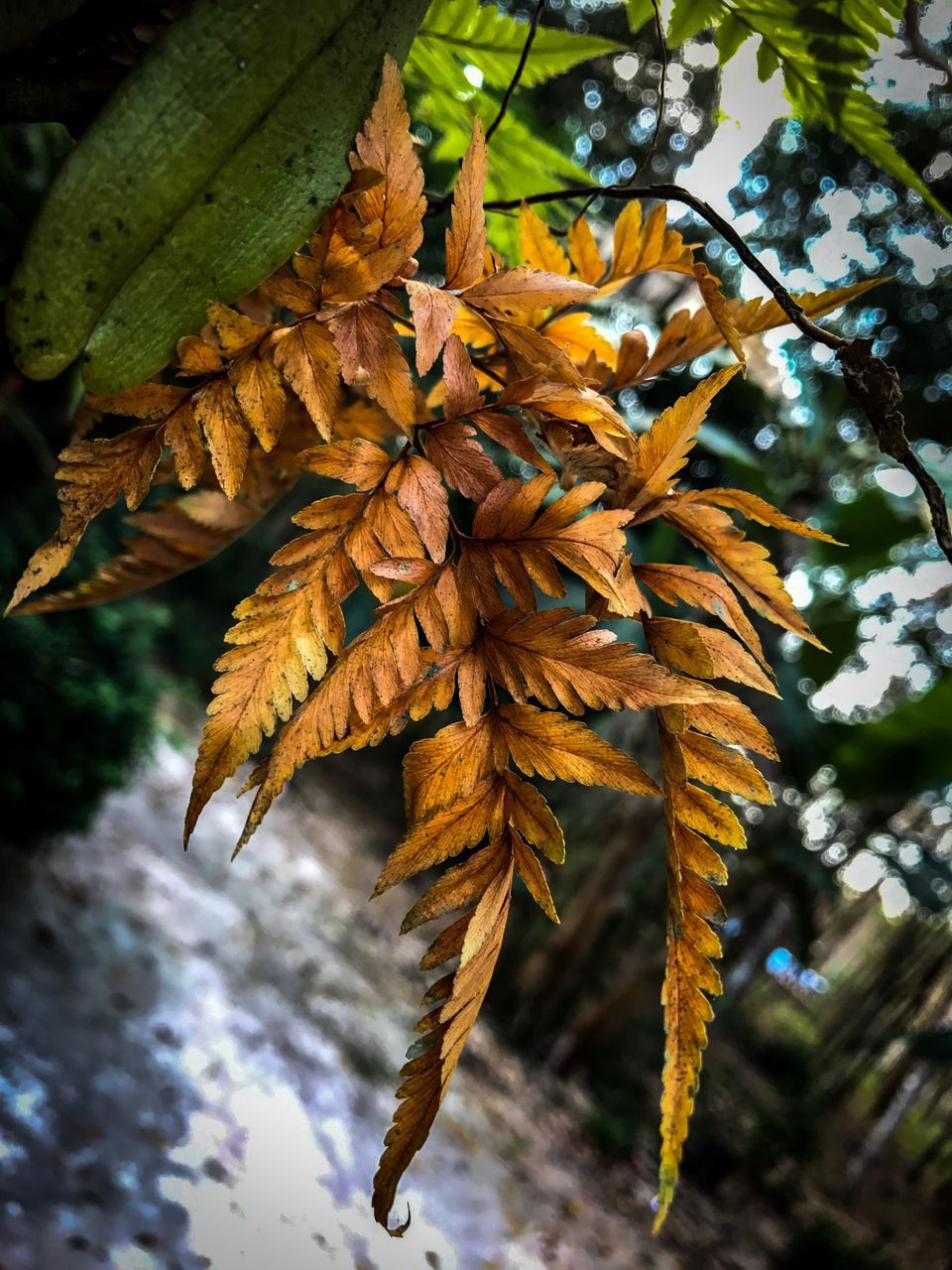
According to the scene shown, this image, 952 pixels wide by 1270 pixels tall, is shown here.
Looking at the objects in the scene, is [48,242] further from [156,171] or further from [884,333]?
[884,333]

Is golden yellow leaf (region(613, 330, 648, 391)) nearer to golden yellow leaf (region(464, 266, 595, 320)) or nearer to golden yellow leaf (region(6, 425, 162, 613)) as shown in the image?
golden yellow leaf (region(464, 266, 595, 320))

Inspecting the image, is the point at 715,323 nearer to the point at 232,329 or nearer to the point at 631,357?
the point at 631,357

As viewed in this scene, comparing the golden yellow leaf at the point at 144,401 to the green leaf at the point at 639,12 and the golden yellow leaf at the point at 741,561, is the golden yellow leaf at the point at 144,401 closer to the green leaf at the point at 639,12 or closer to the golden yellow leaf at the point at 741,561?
the golden yellow leaf at the point at 741,561

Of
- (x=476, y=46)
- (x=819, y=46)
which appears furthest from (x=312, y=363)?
(x=476, y=46)

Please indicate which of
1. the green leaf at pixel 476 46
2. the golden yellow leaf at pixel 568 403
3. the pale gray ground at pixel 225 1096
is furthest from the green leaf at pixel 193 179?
the pale gray ground at pixel 225 1096

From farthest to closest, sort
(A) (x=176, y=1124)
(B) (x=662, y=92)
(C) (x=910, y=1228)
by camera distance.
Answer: (C) (x=910, y=1228) < (A) (x=176, y=1124) < (B) (x=662, y=92)

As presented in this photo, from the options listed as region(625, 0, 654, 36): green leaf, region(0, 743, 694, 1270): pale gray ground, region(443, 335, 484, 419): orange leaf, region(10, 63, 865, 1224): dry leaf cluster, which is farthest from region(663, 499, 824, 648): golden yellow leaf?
region(0, 743, 694, 1270): pale gray ground

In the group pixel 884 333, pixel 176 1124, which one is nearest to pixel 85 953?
pixel 176 1124
